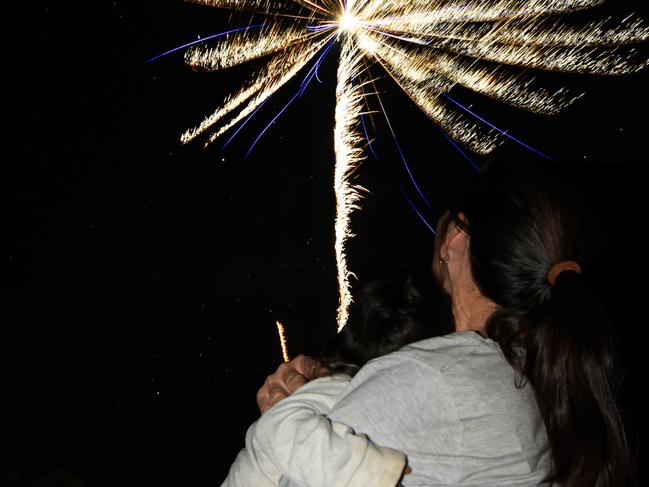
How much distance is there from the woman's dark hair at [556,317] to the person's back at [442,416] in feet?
A: 0.26

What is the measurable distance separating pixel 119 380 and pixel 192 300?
0.64 m

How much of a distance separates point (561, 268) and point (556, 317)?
0.25ft

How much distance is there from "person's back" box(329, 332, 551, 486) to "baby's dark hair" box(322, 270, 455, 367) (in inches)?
17.0

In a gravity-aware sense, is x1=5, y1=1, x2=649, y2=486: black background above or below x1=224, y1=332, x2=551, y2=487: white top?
above

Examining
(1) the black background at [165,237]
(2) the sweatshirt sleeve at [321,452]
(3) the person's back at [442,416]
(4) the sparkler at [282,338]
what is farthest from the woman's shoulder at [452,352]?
(4) the sparkler at [282,338]

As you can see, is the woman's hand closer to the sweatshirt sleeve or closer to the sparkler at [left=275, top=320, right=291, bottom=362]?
the sweatshirt sleeve

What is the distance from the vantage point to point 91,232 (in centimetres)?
268

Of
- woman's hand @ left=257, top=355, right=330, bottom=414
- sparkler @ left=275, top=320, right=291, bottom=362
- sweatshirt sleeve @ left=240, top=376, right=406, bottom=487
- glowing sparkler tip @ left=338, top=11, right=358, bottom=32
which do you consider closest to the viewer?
sweatshirt sleeve @ left=240, top=376, right=406, bottom=487

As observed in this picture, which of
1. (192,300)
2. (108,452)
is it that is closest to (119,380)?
(108,452)

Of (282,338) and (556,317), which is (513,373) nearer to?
(556,317)

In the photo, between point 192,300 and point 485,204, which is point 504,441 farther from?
point 192,300

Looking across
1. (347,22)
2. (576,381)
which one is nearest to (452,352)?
(576,381)

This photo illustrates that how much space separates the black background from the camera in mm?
2357

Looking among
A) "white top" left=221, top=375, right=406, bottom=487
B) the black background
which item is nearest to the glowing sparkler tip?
the black background
